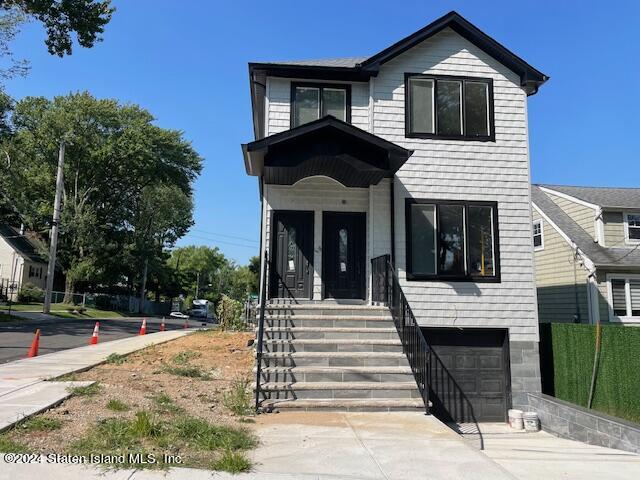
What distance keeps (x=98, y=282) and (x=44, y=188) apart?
9.10m

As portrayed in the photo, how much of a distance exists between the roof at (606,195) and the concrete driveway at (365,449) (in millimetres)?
15473

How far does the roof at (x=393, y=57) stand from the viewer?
439 inches

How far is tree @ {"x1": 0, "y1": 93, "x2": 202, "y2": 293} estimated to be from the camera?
1527 inches

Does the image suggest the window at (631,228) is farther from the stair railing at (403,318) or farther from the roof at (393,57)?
the stair railing at (403,318)

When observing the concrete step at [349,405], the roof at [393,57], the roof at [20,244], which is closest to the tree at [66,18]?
the roof at [393,57]

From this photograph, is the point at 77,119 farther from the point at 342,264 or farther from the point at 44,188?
the point at 342,264

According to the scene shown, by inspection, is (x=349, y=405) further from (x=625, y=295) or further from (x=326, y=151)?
(x=625, y=295)

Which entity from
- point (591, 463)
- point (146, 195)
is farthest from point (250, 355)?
point (146, 195)

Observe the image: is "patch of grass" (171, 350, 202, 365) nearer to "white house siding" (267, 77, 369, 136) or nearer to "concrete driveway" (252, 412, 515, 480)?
"concrete driveway" (252, 412, 515, 480)

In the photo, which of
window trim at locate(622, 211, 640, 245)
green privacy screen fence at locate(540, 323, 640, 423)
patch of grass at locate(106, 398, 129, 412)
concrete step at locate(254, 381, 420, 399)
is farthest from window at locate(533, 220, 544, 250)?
patch of grass at locate(106, 398, 129, 412)

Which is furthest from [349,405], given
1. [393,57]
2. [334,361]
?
[393,57]

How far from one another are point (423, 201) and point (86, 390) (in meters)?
7.58

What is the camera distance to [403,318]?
878 cm

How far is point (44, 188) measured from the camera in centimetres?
4125
